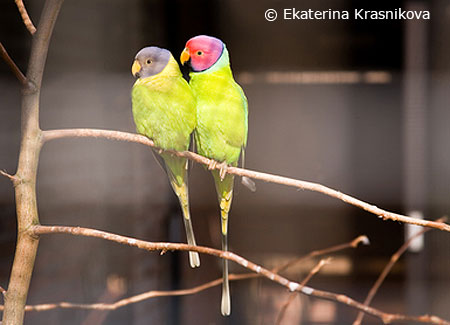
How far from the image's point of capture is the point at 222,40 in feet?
2.79

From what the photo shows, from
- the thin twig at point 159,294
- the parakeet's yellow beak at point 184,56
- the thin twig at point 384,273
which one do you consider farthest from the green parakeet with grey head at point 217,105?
the thin twig at point 384,273

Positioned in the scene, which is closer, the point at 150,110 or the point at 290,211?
the point at 150,110

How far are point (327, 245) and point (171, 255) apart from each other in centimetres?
31

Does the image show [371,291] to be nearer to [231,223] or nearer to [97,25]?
[231,223]

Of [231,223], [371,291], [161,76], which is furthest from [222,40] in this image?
[371,291]

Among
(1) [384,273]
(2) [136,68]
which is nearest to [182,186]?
(2) [136,68]

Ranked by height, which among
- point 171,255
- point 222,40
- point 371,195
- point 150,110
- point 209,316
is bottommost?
point 209,316

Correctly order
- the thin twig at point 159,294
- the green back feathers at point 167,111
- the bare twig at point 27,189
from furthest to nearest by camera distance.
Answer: the thin twig at point 159,294 → the green back feathers at point 167,111 → the bare twig at point 27,189

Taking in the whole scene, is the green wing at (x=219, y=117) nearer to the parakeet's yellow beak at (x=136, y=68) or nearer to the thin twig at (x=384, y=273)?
the parakeet's yellow beak at (x=136, y=68)

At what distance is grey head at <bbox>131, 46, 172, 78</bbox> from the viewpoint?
0.82 meters

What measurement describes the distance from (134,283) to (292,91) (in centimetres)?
50

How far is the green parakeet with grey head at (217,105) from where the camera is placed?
0.80 meters

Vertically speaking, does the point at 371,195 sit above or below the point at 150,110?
below

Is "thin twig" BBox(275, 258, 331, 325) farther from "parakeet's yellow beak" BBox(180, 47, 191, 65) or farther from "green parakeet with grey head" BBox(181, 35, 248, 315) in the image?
"parakeet's yellow beak" BBox(180, 47, 191, 65)
